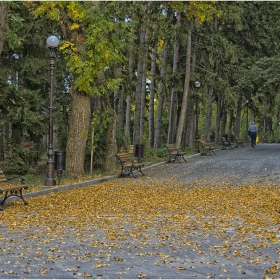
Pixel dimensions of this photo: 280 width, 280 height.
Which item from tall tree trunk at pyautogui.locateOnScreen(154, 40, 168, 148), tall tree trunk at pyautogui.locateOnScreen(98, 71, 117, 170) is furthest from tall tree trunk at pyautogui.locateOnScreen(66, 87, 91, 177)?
tall tree trunk at pyautogui.locateOnScreen(154, 40, 168, 148)

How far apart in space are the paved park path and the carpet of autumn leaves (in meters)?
0.02

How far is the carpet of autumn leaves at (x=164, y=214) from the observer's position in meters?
8.41

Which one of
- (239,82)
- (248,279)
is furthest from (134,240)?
(239,82)

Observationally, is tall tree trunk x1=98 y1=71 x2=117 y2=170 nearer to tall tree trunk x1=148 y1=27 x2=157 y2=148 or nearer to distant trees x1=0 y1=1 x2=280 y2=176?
distant trees x1=0 y1=1 x2=280 y2=176

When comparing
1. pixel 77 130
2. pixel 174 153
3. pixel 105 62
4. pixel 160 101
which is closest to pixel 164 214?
pixel 77 130

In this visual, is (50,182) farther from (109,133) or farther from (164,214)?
(164,214)

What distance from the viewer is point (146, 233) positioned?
341 inches

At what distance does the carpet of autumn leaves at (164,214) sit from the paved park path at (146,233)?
0.05ft

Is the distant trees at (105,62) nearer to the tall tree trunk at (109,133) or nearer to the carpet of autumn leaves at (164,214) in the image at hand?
the tall tree trunk at (109,133)

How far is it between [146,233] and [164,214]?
2.15 meters

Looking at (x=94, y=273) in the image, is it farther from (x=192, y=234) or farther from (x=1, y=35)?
(x=1, y=35)

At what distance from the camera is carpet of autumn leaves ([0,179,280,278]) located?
331 inches

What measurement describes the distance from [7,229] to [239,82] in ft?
83.5

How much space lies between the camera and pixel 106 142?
2017cm
